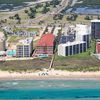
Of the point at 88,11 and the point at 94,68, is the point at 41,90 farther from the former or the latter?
the point at 88,11

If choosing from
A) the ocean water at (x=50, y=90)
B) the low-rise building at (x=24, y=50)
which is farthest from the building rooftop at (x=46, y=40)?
the ocean water at (x=50, y=90)

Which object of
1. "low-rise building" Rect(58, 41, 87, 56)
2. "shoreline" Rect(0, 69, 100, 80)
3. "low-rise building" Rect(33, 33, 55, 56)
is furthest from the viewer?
"low-rise building" Rect(33, 33, 55, 56)

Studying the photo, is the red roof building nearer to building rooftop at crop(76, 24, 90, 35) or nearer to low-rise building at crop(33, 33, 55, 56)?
low-rise building at crop(33, 33, 55, 56)

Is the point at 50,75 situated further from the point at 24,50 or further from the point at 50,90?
the point at 24,50

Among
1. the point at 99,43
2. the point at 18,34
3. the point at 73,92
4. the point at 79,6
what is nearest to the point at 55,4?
the point at 79,6

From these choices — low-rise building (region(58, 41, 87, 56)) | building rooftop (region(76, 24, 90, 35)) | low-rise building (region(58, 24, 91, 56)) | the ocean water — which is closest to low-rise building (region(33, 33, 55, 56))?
low-rise building (region(58, 24, 91, 56))

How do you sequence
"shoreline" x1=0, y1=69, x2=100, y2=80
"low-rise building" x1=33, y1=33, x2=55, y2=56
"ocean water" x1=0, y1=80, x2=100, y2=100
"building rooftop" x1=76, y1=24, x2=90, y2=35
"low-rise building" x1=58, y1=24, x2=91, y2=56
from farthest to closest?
"building rooftop" x1=76, y1=24, x2=90, y2=35 → "low-rise building" x1=33, y1=33, x2=55, y2=56 → "low-rise building" x1=58, y1=24, x2=91, y2=56 → "shoreline" x1=0, y1=69, x2=100, y2=80 → "ocean water" x1=0, y1=80, x2=100, y2=100
